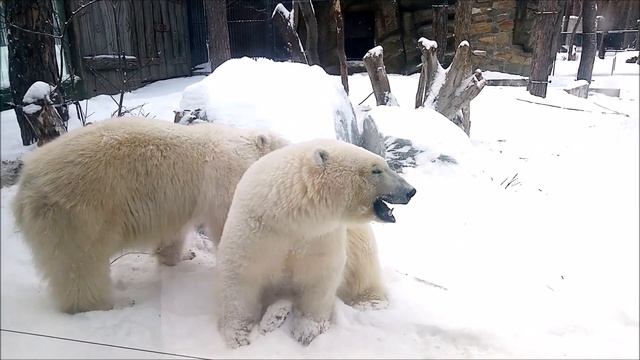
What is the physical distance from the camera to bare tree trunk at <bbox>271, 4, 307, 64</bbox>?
170cm

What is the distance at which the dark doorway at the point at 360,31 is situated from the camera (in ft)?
5.68

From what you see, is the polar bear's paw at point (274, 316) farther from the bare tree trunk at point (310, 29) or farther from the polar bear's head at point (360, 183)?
the bare tree trunk at point (310, 29)

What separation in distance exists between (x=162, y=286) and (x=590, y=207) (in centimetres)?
134

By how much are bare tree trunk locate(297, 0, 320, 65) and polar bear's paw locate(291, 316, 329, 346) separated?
3.08ft

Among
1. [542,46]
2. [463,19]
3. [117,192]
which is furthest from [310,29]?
[117,192]

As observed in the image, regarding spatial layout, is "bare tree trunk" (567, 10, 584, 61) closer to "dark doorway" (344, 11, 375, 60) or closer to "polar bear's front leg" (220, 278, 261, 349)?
"dark doorway" (344, 11, 375, 60)

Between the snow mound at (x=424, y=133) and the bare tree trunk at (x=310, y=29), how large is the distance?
0.39 metres

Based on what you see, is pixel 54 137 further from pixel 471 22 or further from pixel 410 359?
pixel 471 22

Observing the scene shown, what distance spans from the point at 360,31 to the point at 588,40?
0.74 metres

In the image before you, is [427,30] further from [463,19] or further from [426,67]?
[426,67]

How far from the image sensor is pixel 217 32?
1.55 metres

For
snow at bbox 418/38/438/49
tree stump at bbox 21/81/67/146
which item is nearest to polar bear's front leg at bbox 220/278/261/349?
tree stump at bbox 21/81/67/146

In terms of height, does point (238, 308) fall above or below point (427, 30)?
below

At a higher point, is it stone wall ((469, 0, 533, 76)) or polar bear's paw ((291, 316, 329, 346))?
stone wall ((469, 0, 533, 76))
